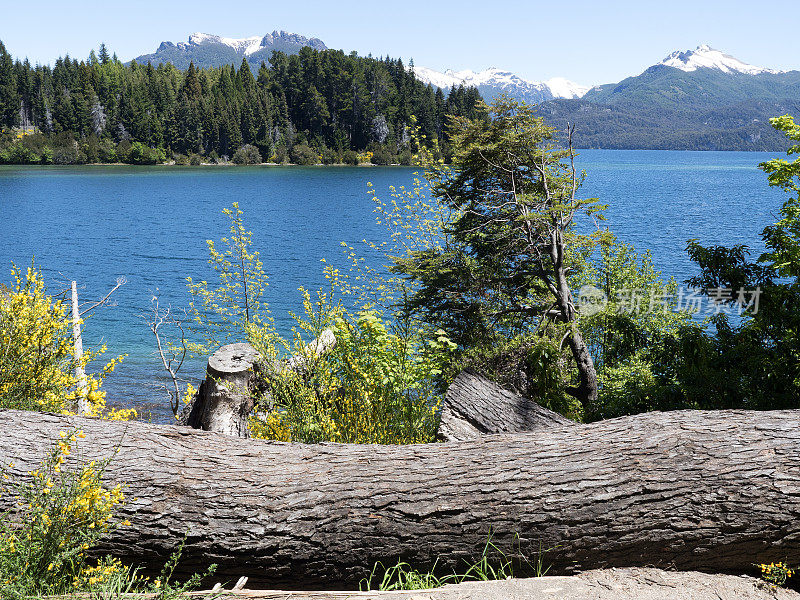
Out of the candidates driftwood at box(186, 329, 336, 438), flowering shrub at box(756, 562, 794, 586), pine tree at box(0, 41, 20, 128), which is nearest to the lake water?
flowering shrub at box(756, 562, 794, 586)

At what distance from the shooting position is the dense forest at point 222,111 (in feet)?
370

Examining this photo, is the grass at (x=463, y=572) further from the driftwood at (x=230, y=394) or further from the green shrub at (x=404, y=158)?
the green shrub at (x=404, y=158)

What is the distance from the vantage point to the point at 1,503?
340 cm

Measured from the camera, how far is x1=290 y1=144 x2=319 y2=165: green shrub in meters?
118

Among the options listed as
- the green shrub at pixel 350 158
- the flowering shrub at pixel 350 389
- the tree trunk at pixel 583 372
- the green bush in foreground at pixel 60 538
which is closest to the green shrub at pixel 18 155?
A: the green shrub at pixel 350 158

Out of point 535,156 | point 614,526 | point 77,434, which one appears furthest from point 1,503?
point 535,156

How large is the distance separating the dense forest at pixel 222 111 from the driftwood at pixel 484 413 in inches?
4098

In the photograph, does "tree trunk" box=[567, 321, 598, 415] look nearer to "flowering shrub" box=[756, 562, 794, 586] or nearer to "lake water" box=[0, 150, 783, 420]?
"lake water" box=[0, 150, 783, 420]

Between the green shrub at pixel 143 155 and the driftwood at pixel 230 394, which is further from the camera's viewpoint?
the green shrub at pixel 143 155

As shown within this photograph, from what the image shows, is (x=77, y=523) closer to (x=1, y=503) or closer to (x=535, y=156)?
(x=1, y=503)

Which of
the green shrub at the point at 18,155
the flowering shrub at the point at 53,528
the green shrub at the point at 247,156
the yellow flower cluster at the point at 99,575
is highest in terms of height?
the green shrub at the point at 247,156

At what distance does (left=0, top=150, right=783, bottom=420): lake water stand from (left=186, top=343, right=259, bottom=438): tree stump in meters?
5.02

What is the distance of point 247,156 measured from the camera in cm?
11812

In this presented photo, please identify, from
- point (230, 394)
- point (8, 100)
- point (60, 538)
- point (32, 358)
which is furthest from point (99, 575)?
point (8, 100)
